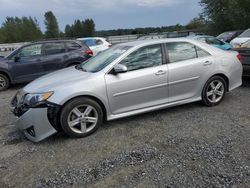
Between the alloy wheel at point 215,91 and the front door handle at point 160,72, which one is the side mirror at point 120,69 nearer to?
the front door handle at point 160,72

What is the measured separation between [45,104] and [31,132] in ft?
1.71

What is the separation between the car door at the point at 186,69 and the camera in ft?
17.0

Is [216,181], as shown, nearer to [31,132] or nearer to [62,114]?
[62,114]

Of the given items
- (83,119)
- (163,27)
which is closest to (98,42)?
(83,119)

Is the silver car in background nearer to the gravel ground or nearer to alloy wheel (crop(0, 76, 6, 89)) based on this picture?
the gravel ground

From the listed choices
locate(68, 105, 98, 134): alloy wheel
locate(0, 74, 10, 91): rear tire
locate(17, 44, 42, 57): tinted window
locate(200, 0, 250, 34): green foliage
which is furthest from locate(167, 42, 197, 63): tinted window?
locate(200, 0, 250, 34): green foliage

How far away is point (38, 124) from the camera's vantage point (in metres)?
4.26

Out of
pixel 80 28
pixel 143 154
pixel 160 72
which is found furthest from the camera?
pixel 80 28

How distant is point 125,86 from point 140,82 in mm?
291

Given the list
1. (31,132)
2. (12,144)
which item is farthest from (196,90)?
(12,144)

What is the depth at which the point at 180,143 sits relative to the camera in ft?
13.4

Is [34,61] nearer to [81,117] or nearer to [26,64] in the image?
[26,64]

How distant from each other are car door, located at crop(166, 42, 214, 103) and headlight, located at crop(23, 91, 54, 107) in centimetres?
216

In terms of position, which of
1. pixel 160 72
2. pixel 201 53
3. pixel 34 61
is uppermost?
pixel 201 53
